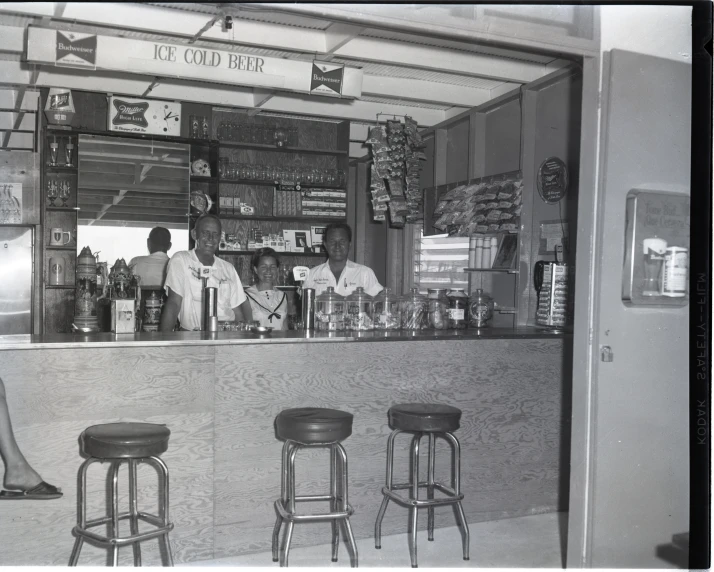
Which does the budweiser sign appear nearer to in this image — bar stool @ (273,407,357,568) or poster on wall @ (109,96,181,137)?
bar stool @ (273,407,357,568)

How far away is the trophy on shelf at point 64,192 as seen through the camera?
263 inches

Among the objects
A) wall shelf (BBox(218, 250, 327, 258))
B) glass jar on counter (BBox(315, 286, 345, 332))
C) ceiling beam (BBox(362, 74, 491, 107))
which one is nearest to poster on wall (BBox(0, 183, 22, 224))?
wall shelf (BBox(218, 250, 327, 258))

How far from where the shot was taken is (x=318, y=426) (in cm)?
326

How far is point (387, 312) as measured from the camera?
4613 millimetres

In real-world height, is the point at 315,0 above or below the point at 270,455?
above

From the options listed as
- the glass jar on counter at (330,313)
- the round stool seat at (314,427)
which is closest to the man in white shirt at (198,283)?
the glass jar on counter at (330,313)

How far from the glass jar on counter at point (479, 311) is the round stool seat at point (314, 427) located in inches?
70.7

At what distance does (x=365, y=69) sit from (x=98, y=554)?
4.42 meters

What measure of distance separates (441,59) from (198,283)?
270cm

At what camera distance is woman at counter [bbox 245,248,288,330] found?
5.80 metres

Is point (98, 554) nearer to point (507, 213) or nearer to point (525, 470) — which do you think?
point (525, 470)

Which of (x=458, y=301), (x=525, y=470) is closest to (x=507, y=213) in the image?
(x=458, y=301)

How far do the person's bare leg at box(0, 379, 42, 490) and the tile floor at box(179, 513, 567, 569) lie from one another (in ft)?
3.05

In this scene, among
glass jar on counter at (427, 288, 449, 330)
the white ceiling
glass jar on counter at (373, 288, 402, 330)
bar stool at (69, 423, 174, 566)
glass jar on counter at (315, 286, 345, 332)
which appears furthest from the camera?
the white ceiling
